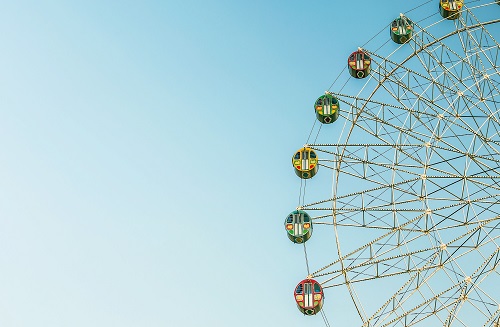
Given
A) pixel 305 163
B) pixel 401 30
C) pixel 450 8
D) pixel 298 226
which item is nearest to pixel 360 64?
pixel 401 30

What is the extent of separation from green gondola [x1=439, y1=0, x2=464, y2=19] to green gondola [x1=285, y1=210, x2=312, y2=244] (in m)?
9.93

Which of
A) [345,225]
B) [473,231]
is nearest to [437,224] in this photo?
[473,231]

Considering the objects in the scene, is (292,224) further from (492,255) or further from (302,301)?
(492,255)

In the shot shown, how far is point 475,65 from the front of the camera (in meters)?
30.3

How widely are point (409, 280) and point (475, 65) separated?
822cm

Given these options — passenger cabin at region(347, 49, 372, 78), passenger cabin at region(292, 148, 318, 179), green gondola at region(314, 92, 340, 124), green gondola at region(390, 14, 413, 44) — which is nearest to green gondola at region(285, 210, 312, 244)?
passenger cabin at region(292, 148, 318, 179)

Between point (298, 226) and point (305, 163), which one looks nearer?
point (298, 226)

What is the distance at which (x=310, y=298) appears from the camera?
95.2 ft

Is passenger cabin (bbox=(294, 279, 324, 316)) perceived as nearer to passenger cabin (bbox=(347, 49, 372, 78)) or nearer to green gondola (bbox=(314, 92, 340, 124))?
green gondola (bbox=(314, 92, 340, 124))

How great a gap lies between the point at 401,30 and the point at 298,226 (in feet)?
30.0

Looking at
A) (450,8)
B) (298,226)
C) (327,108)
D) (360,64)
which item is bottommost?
(298,226)

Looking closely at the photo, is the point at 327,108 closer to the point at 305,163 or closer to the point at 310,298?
the point at 305,163

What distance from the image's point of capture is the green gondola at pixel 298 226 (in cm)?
3045

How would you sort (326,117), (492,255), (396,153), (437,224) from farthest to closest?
(326,117) < (396,153) < (437,224) < (492,255)
